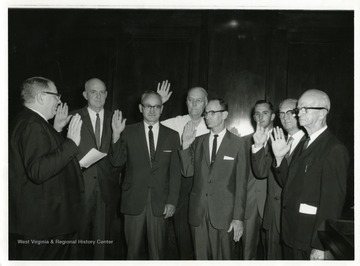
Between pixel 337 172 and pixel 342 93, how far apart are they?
1.90 meters

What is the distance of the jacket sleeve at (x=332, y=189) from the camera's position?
1.96 metres

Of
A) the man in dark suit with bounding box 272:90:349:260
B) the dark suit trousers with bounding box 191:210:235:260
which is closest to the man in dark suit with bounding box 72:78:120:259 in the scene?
the dark suit trousers with bounding box 191:210:235:260

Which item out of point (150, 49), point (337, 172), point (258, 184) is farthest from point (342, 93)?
point (150, 49)

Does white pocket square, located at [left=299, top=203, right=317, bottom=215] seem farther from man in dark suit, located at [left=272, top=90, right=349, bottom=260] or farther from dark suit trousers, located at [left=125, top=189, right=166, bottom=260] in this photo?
dark suit trousers, located at [left=125, top=189, right=166, bottom=260]

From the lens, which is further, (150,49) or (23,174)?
(150,49)

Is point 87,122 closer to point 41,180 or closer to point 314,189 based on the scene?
point 41,180

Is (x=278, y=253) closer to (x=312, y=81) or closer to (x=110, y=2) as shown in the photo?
(x=312, y=81)

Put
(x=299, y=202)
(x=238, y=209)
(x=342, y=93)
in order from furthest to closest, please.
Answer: (x=342, y=93)
(x=238, y=209)
(x=299, y=202)

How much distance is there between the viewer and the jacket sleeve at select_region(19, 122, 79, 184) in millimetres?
2176

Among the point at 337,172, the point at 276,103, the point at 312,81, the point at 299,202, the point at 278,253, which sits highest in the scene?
the point at 312,81

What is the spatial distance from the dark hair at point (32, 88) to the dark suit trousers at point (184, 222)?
4.34 ft

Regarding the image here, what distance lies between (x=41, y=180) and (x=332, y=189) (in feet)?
6.05

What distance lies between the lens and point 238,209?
2504 mm

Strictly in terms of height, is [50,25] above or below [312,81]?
above
